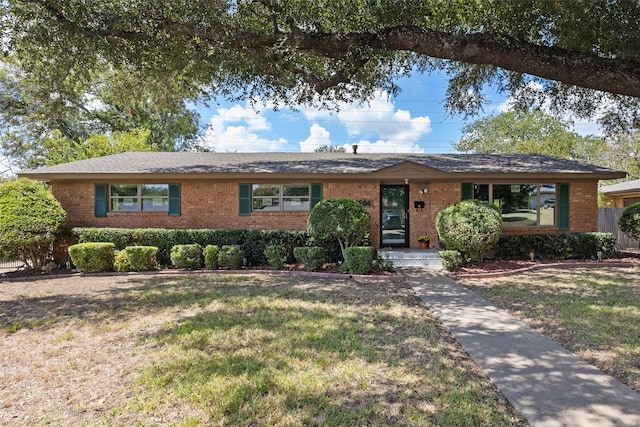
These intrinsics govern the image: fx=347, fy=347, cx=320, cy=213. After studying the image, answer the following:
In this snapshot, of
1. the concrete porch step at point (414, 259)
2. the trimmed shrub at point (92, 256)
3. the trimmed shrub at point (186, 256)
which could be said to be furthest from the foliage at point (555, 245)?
the trimmed shrub at point (92, 256)

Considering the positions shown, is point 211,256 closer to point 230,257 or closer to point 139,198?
point 230,257

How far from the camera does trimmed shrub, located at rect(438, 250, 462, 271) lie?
375 inches

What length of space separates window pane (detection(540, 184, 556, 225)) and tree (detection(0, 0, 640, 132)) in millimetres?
2931

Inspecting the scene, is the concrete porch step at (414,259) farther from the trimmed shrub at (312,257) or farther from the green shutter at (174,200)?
the green shutter at (174,200)

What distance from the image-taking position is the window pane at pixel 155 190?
11.9 metres

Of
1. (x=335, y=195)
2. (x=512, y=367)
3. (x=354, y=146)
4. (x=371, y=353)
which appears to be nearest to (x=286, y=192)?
(x=335, y=195)

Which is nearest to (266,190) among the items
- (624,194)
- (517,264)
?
(517,264)

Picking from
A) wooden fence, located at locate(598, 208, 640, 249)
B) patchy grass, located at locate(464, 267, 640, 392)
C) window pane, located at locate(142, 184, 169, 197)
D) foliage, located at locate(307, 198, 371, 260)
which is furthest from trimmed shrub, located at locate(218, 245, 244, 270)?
wooden fence, located at locate(598, 208, 640, 249)

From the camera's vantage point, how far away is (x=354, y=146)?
15555 millimetres

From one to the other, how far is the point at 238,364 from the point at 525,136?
36.5m

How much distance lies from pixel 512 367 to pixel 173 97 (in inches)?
494

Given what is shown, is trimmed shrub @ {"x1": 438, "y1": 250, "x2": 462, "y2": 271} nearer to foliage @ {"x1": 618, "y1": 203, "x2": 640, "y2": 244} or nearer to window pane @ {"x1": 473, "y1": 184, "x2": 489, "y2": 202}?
window pane @ {"x1": 473, "y1": 184, "x2": 489, "y2": 202}

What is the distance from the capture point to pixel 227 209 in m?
11.8

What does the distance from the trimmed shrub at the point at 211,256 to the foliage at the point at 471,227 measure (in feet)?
21.9
